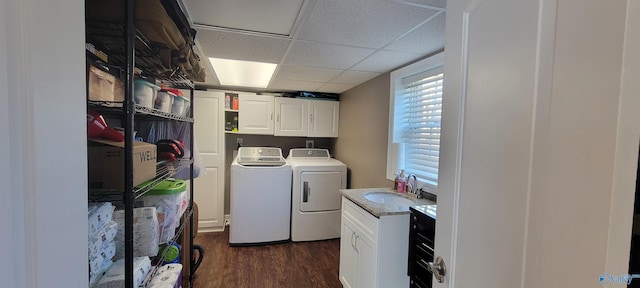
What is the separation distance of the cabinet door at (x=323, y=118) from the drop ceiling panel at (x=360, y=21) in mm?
1949

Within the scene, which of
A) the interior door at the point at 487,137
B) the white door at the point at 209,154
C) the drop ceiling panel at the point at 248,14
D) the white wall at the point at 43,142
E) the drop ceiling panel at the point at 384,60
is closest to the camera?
the white wall at the point at 43,142

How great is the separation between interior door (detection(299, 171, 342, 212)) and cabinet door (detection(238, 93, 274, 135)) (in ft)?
2.97

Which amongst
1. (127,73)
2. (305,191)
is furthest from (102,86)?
(305,191)

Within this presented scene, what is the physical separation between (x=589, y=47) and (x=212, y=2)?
1409mm

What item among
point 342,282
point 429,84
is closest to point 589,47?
point 429,84

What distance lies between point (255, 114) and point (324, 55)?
179 cm

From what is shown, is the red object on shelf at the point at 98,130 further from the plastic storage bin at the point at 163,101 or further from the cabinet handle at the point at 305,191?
the cabinet handle at the point at 305,191

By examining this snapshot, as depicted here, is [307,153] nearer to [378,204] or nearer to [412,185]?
[412,185]

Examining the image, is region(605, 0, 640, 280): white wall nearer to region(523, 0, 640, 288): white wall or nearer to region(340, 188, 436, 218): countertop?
region(523, 0, 640, 288): white wall

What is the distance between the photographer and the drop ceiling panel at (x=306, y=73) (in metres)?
2.43

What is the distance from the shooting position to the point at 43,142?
0.40 meters

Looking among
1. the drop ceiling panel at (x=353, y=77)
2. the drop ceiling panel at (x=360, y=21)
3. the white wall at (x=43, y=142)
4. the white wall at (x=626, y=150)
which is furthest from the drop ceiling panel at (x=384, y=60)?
the white wall at (x=43, y=142)

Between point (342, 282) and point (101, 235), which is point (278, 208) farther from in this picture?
point (101, 235)

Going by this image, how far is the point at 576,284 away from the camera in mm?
428
